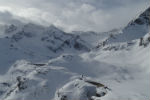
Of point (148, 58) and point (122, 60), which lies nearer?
point (148, 58)

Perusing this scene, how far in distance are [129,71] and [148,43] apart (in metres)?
35.5

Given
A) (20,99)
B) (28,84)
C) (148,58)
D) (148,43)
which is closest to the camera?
(20,99)

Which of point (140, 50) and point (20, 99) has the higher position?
point (140, 50)

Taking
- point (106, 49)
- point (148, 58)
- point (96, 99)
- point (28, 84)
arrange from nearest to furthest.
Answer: point (96, 99)
point (28, 84)
point (148, 58)
point (106, 49)

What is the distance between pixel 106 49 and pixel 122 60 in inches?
1308

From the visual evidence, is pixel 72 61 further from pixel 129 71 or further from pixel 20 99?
pixel 20 99

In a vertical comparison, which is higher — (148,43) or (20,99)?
(148,43)

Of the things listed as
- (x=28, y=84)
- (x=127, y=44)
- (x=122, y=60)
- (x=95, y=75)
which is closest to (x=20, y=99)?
(x=28, y=84)

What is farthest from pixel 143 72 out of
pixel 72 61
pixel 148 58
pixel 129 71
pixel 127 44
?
pixel 127 44

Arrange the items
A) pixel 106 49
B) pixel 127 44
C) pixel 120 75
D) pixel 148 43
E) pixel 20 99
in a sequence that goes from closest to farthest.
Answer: pixel 20 99 → pixel 120 75 → pixel 148 43 → pixel 127 44 → pixel 106 49

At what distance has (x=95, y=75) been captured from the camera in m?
116

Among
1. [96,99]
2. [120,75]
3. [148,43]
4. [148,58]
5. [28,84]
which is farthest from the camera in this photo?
[148,43]

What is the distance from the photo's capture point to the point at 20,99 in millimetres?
96125

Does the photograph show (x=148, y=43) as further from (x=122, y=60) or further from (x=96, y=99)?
(x=96, y=99)
